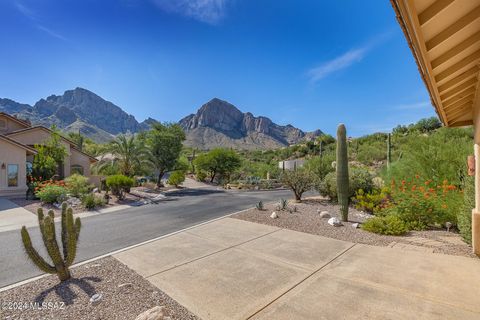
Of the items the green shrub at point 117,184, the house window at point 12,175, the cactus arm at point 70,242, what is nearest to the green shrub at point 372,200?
the cactus arm at point 70,242

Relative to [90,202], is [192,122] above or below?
above

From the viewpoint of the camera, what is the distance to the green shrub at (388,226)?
7703 mm

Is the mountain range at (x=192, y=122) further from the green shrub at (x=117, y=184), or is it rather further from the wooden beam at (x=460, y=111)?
the wooden beam at (x=460, y=111)

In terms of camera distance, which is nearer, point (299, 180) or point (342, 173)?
point (342, 173)

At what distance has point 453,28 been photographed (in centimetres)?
282

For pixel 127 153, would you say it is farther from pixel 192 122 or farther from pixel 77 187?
pixel 192 122

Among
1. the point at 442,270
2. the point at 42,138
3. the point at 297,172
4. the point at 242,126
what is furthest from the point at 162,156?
the point at 242,126

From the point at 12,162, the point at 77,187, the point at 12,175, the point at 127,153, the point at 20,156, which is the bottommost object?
the point at 77,187

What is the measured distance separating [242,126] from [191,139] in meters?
34.8

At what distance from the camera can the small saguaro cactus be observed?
438cm

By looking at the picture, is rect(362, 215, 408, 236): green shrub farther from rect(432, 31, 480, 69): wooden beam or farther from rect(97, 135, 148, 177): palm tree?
rect(97, 135, 148, 177): palm tree

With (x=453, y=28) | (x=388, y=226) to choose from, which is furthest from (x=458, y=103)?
(x=453, y=28)

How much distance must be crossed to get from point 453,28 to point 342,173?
24.8 ft

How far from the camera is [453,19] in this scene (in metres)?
2.72
